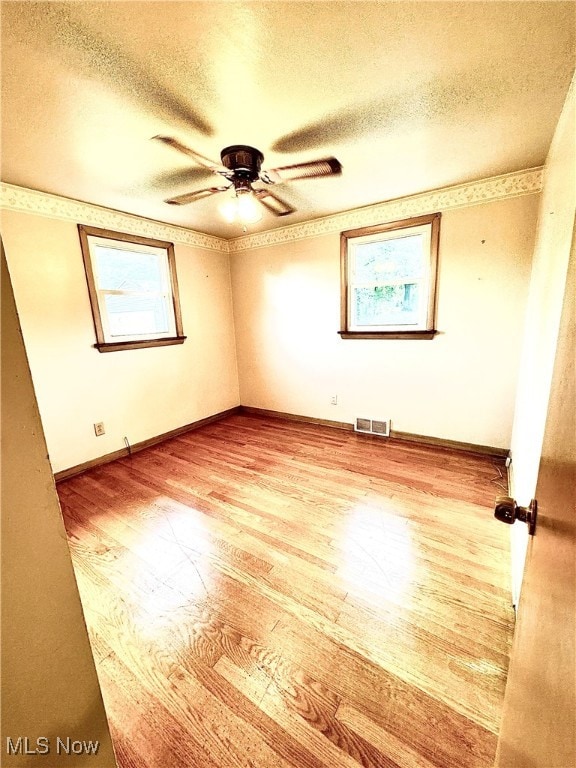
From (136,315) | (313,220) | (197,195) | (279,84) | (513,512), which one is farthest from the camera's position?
(313,220)

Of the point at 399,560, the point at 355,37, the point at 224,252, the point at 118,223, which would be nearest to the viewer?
the point at 355,37

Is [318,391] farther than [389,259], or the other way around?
[318,391]

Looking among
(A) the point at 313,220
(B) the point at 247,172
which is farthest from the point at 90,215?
(A) the point at 313,220

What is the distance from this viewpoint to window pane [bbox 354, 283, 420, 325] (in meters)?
3.10

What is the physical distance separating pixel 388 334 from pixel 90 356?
299 centimetres

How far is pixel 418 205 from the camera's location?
288cm

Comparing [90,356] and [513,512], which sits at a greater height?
[90,356]

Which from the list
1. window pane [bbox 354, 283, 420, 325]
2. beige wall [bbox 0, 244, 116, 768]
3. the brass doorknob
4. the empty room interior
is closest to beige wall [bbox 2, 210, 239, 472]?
the empty room interior

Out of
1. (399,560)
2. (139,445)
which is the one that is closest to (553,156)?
(399,560)

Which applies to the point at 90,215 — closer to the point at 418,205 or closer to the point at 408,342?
the point at 418,205

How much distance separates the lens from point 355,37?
47.1 inches

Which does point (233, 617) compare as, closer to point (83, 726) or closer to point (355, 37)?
point (83, 726)

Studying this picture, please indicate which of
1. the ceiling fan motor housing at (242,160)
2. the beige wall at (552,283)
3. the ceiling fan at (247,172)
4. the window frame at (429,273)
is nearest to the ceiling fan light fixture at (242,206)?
the ceiling fan at (247,172)

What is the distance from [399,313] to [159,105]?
256cm
